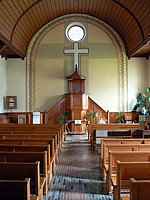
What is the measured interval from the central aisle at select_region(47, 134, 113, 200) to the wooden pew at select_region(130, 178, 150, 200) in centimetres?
170

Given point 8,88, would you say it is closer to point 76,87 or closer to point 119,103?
point 76,87

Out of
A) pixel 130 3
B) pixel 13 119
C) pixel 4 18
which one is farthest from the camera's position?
pixel 13 119

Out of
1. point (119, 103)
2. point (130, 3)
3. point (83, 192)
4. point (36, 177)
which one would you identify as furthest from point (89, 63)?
point (36, 177)

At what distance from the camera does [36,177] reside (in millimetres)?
2883

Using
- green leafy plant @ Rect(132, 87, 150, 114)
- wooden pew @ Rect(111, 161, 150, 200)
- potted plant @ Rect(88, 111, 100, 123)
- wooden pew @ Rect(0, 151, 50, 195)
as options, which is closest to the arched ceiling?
green leafy plant @ Rect(132, 87, 150, 114)

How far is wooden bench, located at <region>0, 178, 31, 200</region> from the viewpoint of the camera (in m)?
2.13

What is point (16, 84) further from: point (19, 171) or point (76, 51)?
point (19, 171)

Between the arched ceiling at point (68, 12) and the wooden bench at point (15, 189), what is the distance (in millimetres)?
7464

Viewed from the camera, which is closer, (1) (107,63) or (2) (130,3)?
(2) (130,3)

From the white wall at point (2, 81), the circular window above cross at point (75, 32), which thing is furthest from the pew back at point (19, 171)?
the circular window above cross at point (75, 32)

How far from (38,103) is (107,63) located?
4053mm

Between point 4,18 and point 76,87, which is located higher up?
point 4,18

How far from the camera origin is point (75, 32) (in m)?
13.5

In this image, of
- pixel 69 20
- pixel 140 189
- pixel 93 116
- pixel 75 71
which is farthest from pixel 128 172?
pixel 69 20
